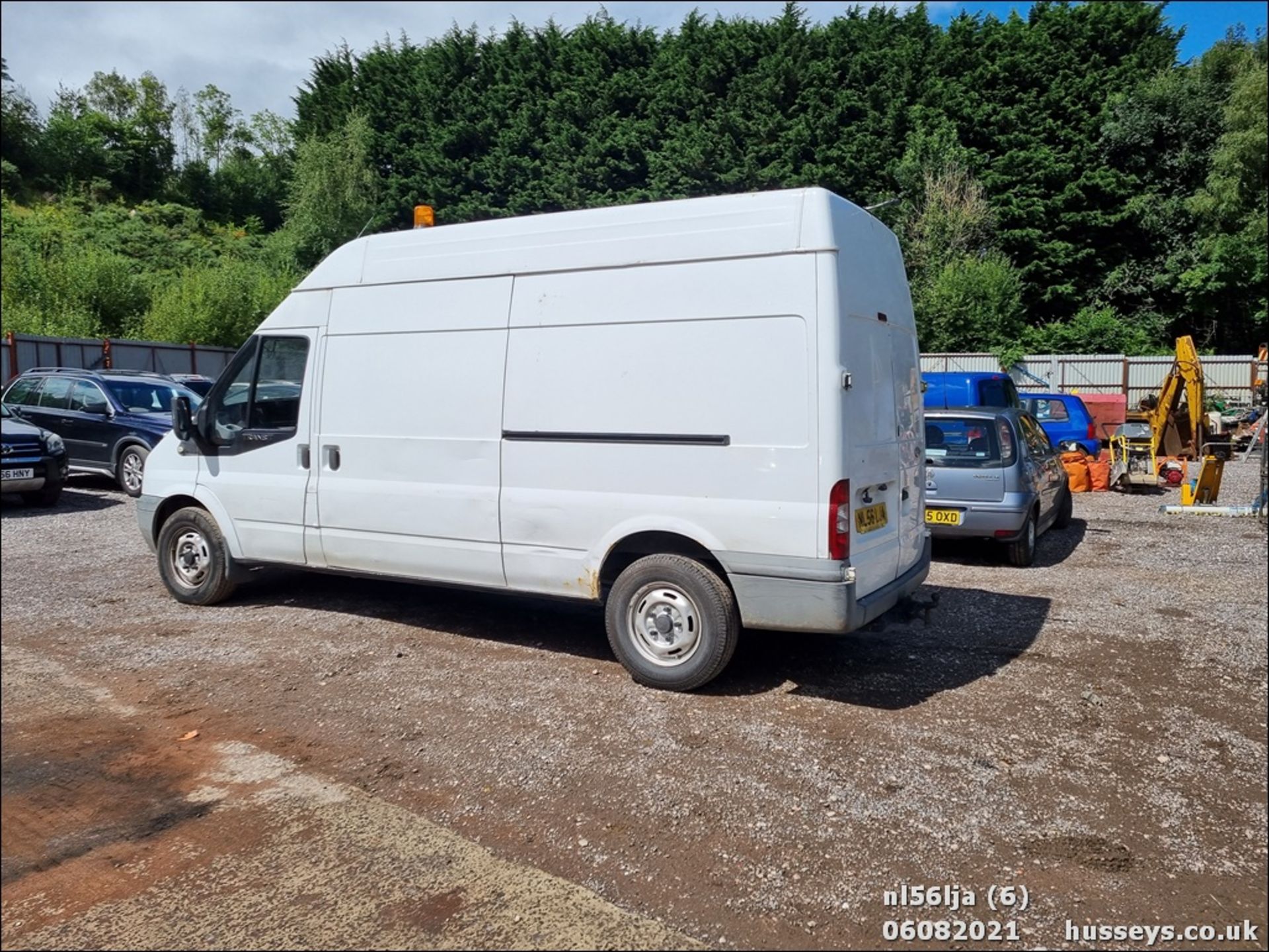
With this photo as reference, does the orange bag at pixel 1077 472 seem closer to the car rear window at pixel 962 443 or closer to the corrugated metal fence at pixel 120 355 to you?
the car rear window at pixel 962 443

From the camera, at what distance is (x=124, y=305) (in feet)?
73.3

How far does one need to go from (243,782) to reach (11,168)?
2.61 m

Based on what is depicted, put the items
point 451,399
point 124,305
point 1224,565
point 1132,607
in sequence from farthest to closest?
point 124,305 < point 1132,607 < point 451,399 < point 1224,565

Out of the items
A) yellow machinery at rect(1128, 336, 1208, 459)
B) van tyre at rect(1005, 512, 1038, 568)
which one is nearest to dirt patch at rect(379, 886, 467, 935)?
van tyre at rect(1005, 512, 1038, 568)

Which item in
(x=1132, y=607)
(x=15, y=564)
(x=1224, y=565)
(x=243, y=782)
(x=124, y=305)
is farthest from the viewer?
(x=124, y=305)

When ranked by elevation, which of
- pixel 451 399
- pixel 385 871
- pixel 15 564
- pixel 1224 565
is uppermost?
pixel 451 399

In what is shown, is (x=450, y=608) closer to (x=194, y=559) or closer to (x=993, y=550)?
(x=194, y=559)

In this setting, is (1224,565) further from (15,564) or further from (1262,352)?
(1262,352)

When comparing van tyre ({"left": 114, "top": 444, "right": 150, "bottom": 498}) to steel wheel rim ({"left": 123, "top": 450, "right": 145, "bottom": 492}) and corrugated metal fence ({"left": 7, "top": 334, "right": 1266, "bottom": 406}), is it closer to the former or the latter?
steel wheel rim ({"left": 123, "top": 450, "right": 145, "bottom": 492})

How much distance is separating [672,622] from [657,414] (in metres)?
1.15

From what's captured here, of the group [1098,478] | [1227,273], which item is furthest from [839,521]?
[1227,273]

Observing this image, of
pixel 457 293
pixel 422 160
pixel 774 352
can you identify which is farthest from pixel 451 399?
pixel 422 160

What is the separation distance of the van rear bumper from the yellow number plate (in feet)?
0.93

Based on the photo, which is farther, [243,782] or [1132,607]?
[1132,607]
